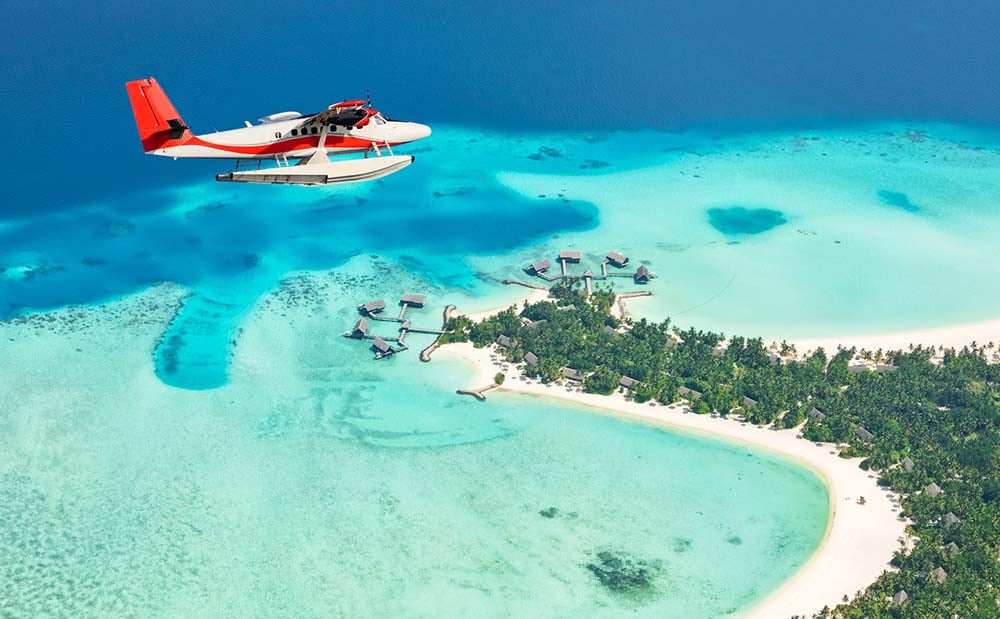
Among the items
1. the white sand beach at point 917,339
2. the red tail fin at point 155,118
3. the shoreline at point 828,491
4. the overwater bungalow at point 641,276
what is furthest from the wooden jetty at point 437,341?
the white sand beach at point 917,339

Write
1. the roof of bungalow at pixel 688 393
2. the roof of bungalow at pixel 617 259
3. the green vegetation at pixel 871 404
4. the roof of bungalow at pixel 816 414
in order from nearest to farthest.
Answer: the green vegetation at pixel 871 404
the roof of bungalow at pixel 816 414
the roof of bungalow at pixel 688 393
the roof of bungalow at pixel 617 259

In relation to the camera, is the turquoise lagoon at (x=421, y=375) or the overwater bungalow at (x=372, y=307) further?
the overwater bungalow at (x=372, y=307)

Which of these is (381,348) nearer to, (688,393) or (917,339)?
(688,393)

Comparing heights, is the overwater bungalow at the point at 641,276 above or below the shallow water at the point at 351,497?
above

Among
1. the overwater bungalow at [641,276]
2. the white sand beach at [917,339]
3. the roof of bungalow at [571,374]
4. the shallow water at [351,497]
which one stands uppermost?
the overwater bungalow at [641,276]

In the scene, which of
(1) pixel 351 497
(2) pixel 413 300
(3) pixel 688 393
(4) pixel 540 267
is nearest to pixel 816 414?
(3) pixel 688 393

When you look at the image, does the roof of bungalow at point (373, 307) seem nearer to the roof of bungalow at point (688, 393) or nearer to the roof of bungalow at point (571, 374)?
the roof of bungalow at point (571, 374)
